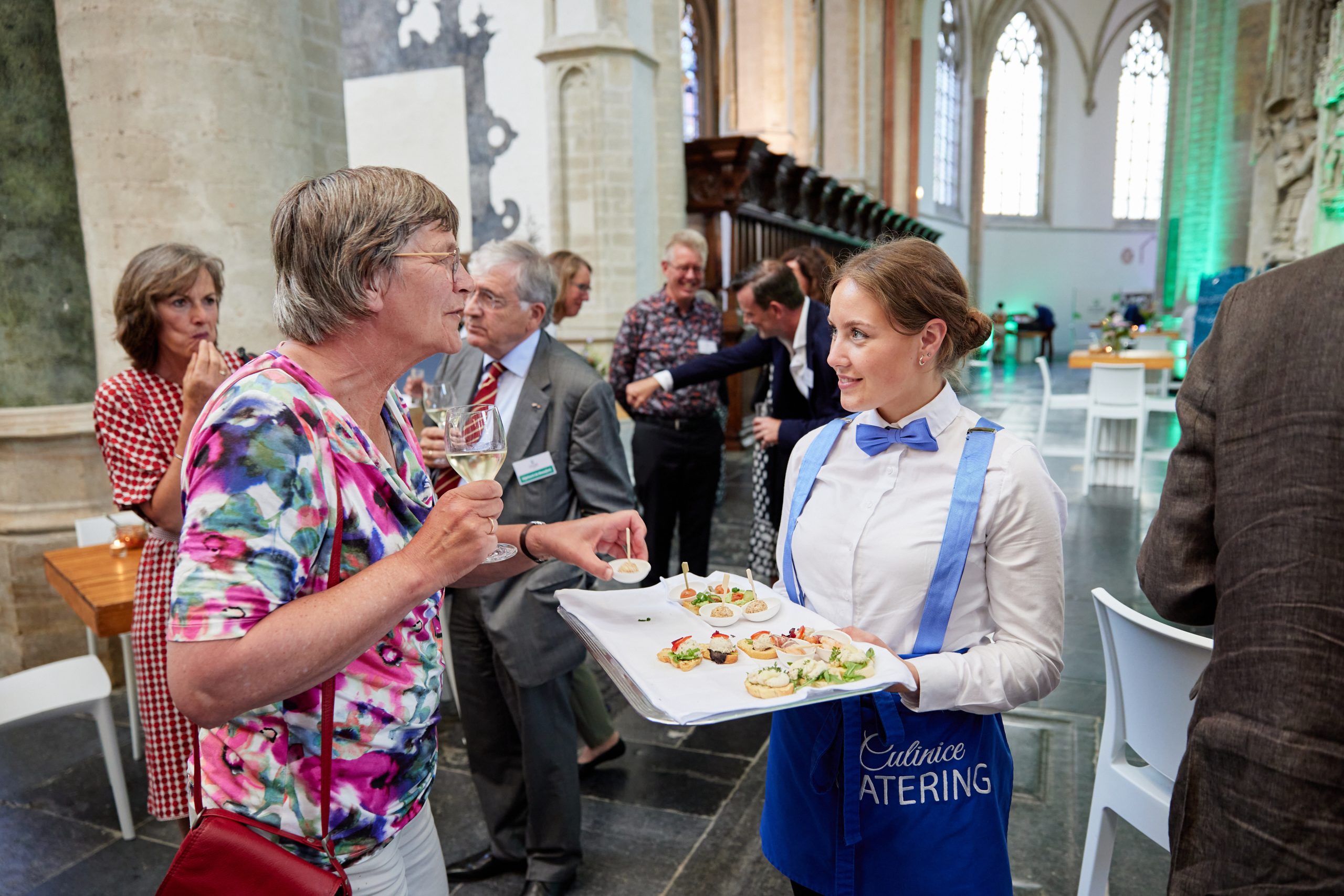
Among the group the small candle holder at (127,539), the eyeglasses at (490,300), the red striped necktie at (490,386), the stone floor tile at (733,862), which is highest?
the eyeglasses at (490,300)

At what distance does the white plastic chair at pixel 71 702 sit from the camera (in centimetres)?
278

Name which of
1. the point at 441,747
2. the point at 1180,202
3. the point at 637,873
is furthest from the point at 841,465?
the point at 1180,202

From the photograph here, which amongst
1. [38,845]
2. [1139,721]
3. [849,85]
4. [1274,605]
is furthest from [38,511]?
[849,85]

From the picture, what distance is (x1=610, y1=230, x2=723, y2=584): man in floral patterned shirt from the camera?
14.8ft

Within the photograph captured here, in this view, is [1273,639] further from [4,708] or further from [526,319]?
[4,708]

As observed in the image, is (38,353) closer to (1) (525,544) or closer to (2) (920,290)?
(1) (525,544)

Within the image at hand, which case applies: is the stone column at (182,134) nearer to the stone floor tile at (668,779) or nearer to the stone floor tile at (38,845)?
the stone floor tile at (38,845)

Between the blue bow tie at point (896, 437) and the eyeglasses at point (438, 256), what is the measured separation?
0.80 meters

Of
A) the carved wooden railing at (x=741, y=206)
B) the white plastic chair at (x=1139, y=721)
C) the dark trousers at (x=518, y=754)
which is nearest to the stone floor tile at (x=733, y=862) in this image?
the dark trousers at (x=518, y=754)

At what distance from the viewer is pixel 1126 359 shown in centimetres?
822

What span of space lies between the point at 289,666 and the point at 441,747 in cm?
258

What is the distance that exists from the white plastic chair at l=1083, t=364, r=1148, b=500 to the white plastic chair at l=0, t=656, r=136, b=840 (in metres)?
6.94

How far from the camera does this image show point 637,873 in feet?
8.52

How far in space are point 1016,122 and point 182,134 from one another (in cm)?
2803
